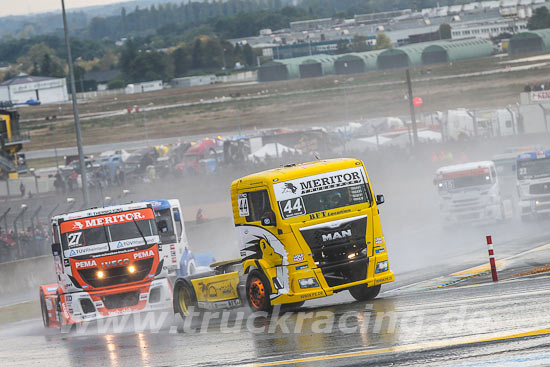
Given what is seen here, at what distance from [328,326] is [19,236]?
69.9ft

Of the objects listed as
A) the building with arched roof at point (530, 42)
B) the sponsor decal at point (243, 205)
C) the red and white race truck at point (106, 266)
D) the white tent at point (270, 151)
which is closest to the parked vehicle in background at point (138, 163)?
the white tent at point (270, 151)

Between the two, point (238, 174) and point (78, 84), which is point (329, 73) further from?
point (238, 174)

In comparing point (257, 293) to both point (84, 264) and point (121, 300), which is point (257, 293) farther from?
point (84, 264)

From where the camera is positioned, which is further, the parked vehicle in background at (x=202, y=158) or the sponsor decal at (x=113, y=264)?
the parked vehicle in background at (x=202, y=158)

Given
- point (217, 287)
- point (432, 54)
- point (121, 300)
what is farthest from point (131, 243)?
point (432, 54)

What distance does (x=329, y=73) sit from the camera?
135 m

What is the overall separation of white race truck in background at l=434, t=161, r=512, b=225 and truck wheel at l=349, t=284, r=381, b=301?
735 inches

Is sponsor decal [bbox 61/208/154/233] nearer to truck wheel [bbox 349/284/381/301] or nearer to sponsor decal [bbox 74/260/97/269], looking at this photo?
sponsor decal [bbox 74/260/97/269]

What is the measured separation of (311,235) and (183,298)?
406 centimetres

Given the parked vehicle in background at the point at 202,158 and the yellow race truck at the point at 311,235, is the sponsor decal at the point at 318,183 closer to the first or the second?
the yellow race truck at the point at 311,235

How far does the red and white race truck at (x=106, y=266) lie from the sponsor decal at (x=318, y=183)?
5.25 m

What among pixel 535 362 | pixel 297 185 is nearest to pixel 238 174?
pixel 297 185

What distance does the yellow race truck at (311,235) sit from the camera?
13602 mm

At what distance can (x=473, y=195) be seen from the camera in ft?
106
